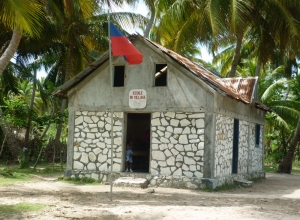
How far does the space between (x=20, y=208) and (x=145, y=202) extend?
3221mm

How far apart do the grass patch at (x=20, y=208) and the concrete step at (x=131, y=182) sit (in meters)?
4.63

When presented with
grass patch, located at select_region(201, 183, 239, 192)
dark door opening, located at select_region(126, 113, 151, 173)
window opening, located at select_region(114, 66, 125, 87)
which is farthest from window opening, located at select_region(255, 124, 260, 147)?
window opening, located at select_region(114, 66, 125, 87)

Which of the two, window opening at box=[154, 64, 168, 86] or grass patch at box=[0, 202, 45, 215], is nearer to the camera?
grass patch at box=[0, 202, 45, 215]

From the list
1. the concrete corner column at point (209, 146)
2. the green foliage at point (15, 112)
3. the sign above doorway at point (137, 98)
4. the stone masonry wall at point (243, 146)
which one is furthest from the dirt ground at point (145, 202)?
the green foliage at point (15, 112)

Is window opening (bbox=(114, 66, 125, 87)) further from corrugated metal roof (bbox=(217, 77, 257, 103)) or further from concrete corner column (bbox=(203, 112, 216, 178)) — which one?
corrugated metal roof (bbox=(217, 77, 257, 103))

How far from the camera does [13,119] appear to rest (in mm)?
22812

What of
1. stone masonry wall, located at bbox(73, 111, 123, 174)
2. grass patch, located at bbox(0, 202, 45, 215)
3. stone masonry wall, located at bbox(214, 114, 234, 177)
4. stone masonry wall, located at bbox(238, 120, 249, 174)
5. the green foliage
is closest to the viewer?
grass patch, located at bbox(0, 202, 45, 215)

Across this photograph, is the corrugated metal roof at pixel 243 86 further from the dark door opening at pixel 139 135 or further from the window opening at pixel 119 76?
the window opening at pixel 119 76

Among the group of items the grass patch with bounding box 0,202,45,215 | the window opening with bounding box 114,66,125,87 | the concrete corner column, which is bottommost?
the grass patch with bounding box 0,202,45,215

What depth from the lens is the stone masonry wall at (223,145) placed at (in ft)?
49.9

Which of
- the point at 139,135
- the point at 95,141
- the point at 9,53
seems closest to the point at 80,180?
the point at 95,141

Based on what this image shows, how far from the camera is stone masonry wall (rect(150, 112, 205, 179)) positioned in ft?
48.6

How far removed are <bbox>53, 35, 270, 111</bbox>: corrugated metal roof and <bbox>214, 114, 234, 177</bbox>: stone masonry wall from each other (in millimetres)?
956

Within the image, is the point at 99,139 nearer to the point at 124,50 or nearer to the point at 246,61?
the point at 124,50
